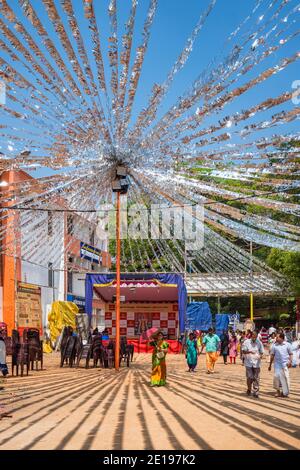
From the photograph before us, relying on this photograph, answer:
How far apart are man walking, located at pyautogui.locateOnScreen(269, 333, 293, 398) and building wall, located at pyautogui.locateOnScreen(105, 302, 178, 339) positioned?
17615mm

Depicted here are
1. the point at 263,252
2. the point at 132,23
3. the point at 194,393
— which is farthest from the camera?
the point at 263,252

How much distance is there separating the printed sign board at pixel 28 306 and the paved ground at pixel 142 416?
43.9 feet

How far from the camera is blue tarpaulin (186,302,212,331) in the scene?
36.3 meters

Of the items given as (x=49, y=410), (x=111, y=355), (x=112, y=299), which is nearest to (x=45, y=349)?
(x=112, y=299)

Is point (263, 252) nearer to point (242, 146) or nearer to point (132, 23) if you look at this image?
point (242, 146)

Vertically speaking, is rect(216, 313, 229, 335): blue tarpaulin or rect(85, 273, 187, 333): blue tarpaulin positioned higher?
rect(85, 273, 187, 333): blue tarpaulin

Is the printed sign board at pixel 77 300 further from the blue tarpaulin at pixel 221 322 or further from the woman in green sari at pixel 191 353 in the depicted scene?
the woman in green sari at pixel 191 353

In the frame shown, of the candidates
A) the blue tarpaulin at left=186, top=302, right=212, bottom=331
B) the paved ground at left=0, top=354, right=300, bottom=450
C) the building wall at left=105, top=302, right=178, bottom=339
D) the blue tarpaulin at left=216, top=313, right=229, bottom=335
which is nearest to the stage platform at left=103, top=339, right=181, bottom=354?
the building wall at left=105, top=302, right=178, bottom=339

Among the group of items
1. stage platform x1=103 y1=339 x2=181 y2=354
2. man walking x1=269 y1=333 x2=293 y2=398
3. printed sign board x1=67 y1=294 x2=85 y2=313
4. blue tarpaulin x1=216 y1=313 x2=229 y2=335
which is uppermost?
printed sign board x1=67 y1=294 x2=85 y2=313

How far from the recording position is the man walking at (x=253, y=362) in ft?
40.5

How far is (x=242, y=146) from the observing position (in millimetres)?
9891

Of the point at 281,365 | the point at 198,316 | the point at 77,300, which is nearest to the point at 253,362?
the point at 281,365

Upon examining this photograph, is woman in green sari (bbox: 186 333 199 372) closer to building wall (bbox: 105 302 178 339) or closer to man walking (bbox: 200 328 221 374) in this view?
man walking (bbox: 200 328 221 374)
